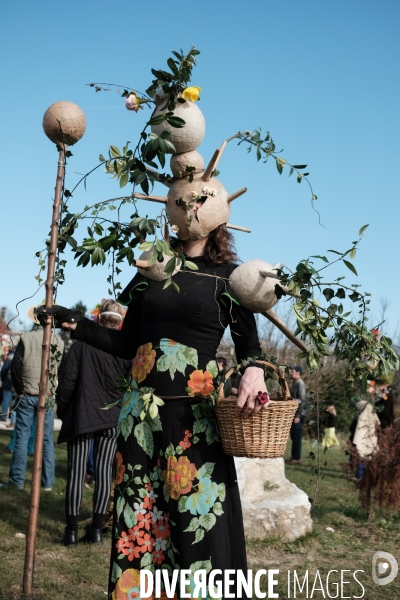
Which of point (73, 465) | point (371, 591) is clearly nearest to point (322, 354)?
point (371, 591)

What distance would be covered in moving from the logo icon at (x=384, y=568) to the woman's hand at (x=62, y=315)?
119 inches

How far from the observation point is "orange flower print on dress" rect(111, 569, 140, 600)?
2688 mm

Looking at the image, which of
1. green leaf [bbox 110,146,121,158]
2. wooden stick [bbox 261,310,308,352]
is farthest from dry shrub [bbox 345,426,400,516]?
green leaf [bbox 110,146,121,158]

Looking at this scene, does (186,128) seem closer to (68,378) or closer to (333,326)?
(333,326)

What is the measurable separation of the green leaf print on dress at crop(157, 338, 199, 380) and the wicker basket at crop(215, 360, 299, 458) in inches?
9.1

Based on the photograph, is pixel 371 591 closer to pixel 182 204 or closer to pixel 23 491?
pixel 182 204

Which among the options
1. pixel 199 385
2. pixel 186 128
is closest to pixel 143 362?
pixel 199 385

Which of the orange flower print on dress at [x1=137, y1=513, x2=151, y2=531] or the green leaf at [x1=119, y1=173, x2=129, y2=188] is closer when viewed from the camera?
the green leaf at [x1=119, y1=173, x2=129, y2=188]

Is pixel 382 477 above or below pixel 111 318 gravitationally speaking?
below

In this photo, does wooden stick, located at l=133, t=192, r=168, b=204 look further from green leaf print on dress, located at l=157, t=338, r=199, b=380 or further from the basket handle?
the basket handle

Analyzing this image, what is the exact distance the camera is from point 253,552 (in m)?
5.33

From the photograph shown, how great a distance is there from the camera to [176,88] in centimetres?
275

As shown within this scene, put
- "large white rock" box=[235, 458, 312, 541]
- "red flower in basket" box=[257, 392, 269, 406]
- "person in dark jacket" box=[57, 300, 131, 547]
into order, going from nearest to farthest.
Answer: "red flower in basket" box=[257, 392, 269, 406], "person in dark jacket" box=[57, 300, 131, 547], "large white rock" box=[235, 458, 312, 541]

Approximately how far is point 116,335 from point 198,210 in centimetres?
69
